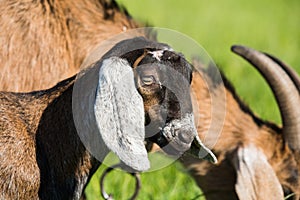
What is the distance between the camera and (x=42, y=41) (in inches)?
230

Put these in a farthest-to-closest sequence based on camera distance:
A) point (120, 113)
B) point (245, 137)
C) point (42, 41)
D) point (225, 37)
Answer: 1. point (225, 37)
2. point (245, 137)
3. point (42, 41)
4. point (120, 113)

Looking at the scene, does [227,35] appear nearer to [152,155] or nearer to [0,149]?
[152,155]

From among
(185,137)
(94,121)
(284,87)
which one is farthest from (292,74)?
(94,121)

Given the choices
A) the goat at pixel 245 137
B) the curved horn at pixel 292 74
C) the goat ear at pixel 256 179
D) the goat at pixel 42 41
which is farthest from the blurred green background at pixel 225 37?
the goat at pixel 42 41

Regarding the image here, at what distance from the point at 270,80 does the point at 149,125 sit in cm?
222

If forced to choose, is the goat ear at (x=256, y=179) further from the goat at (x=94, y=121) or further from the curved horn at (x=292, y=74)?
the goat at (x=94, y=121)

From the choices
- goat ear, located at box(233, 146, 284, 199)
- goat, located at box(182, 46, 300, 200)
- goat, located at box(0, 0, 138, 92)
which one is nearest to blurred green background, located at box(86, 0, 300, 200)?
goat, located at box(182, 46, 300, 200)

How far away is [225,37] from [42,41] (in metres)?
7.21

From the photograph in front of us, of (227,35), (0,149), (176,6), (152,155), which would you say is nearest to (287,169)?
(152,155)

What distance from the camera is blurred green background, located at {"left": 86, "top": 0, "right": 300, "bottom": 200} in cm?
674

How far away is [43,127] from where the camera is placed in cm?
442

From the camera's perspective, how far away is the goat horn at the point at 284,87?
623cm

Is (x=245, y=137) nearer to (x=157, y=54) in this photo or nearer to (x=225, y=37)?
(x=157, y=54)

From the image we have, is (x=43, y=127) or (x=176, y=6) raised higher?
(x=43, y=127)
